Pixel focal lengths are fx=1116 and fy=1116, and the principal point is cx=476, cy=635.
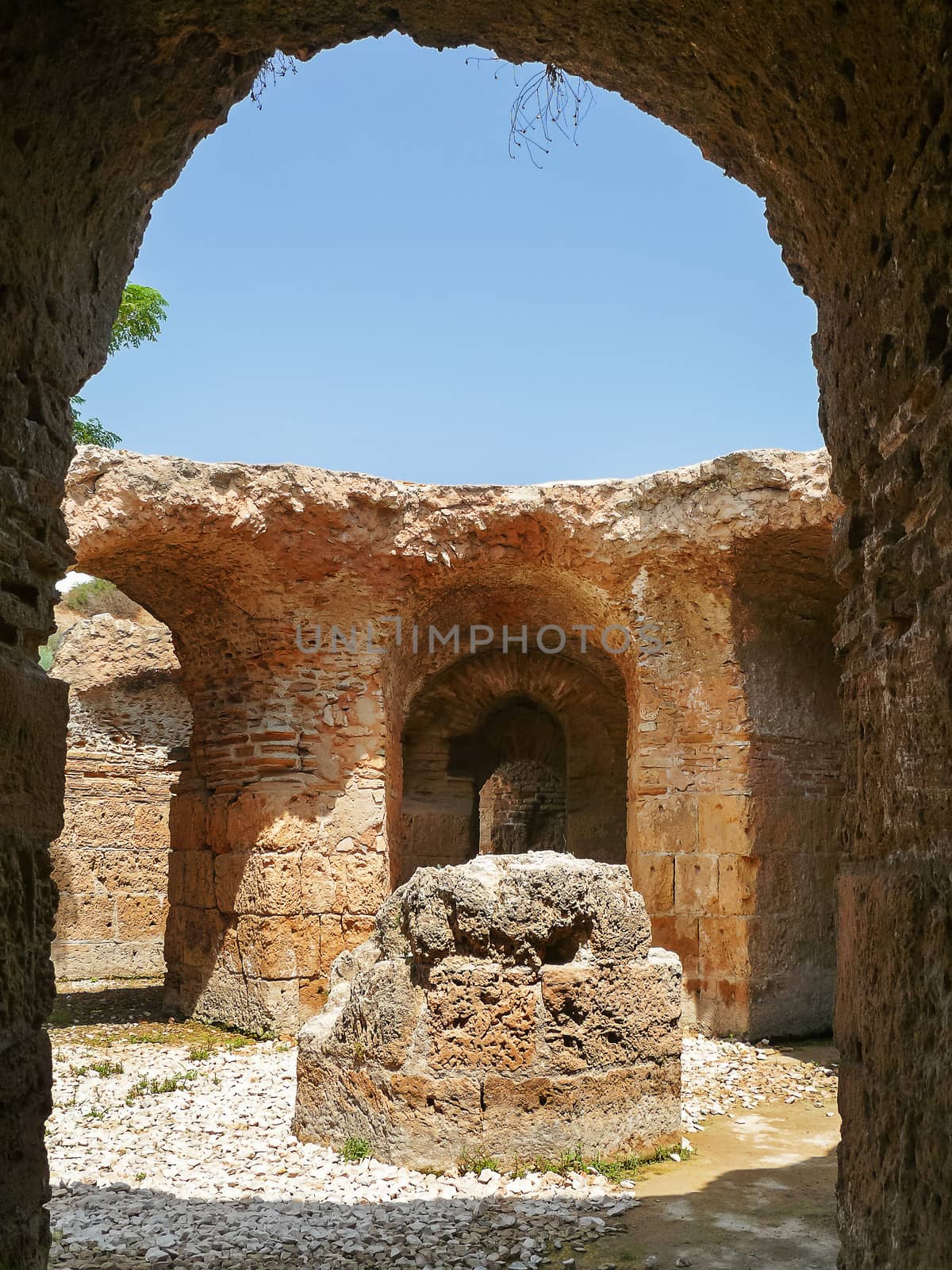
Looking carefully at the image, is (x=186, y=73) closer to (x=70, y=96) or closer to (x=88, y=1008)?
(x=70, y=96)

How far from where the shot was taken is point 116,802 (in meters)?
12.4

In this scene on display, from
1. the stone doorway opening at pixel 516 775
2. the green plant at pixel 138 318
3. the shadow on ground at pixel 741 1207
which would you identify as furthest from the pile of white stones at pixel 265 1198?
the green plant at pixel 138 318

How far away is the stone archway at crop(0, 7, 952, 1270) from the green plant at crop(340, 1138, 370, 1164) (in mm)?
2716

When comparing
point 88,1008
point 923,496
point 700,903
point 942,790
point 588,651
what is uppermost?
point 588,651

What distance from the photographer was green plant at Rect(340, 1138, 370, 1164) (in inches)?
195

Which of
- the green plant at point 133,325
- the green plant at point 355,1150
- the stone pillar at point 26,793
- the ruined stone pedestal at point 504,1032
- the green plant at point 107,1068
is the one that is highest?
the green plant at point 133,325

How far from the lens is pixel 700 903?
838cm

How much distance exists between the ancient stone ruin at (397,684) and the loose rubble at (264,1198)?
1884 mm

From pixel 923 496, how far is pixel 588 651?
29.5 ft

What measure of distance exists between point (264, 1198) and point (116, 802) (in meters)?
8.42

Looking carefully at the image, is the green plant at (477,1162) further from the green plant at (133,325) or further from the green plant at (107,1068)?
the green plant at (133,325)

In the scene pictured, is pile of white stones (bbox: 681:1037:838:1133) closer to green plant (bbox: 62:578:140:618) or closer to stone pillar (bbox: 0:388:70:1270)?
stone pillar (bbox: 0:388:70:1270)

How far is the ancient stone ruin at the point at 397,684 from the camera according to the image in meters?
8.25

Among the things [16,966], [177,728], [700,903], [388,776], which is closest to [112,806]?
[177,728]
